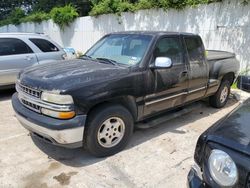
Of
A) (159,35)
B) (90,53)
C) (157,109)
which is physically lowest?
(157,109)

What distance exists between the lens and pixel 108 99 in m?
3.69

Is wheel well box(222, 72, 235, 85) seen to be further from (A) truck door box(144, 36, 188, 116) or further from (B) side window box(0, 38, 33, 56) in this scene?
(B) side window box(0, 38, 33, 56)

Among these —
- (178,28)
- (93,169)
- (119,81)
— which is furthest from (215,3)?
(93,169)

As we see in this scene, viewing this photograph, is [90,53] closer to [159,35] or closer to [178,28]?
[159,35]

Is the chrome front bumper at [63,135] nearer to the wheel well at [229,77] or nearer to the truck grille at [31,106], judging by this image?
the truck grille at [31,106]

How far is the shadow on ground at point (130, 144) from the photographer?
385 cm

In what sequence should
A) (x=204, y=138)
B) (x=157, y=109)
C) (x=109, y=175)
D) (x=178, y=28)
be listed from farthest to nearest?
1. (x=178, y=28)
2. (x=157, y=109)
3. (x=109, y=175)
4. (x=204, y=138)

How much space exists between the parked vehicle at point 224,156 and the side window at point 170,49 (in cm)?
229

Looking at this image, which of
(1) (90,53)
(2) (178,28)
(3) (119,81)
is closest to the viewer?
(3) (119,81)

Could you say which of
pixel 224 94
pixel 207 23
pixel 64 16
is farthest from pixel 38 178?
pixel 64 16

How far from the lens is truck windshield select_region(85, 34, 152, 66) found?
14.0ft

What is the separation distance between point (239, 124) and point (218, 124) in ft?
0.57

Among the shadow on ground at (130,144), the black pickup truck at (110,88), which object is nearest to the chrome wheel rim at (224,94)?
the shadow on ground at (130,144)

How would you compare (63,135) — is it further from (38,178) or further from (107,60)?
(107,60)
